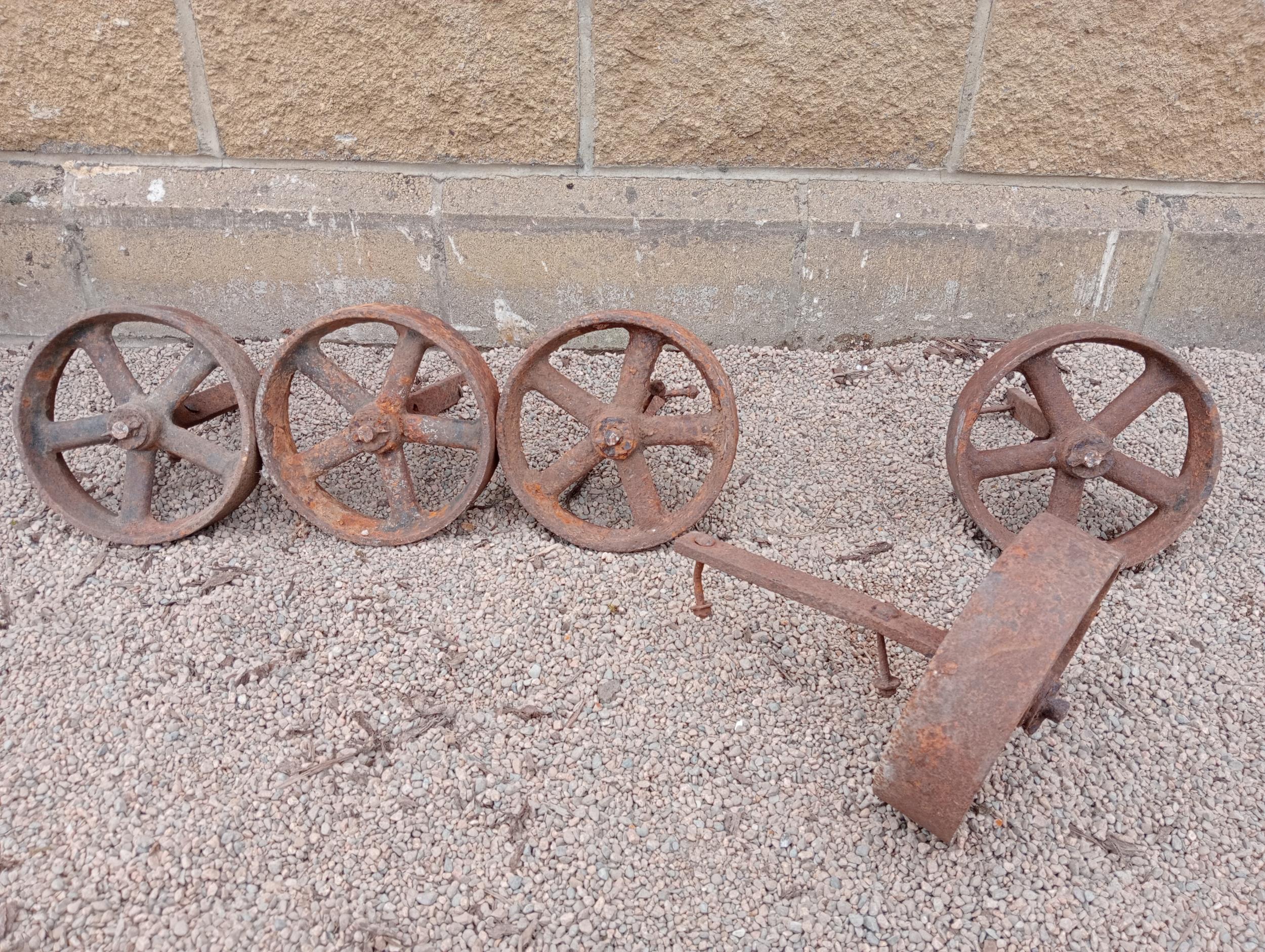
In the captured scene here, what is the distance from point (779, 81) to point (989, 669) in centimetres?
244

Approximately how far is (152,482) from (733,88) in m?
2.48

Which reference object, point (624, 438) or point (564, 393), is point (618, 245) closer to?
point (564, 393)

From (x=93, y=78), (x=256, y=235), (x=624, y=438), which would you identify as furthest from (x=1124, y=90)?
(x=93, y=78)

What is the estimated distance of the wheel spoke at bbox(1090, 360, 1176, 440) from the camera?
8.87ft

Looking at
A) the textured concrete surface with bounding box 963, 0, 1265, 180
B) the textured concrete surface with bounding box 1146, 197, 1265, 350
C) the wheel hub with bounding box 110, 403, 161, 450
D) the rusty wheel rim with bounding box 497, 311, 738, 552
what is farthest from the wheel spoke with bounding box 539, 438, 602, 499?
the textured concrete surface with bounding box 1146, 197, 1265, 350

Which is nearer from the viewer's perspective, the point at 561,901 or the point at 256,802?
the point at 561,901

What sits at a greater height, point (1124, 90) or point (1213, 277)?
point (1124, 90)

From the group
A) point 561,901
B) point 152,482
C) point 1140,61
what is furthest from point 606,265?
point 561,901

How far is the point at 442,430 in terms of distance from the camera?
2.84 m

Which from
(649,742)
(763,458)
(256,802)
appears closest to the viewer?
(256,802)

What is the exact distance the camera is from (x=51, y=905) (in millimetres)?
1876

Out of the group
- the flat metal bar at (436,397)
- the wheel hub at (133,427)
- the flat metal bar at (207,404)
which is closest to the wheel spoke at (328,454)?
the flat metal bar at (436,397)

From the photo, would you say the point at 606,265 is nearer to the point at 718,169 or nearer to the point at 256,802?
the point at 718,169

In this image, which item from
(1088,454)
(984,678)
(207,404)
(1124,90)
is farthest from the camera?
(1124,90)
